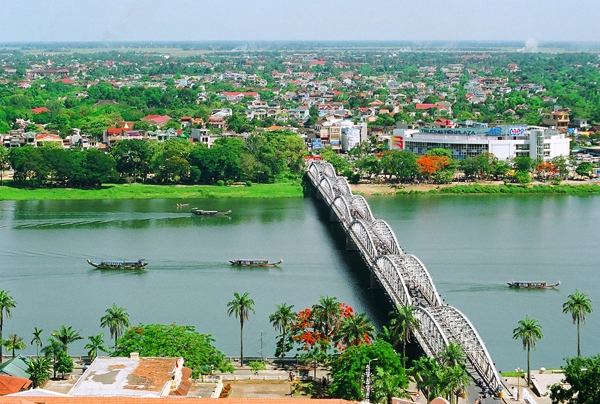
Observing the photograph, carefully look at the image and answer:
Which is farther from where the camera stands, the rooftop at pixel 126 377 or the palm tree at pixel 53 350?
the palm tree at pixel 53 350

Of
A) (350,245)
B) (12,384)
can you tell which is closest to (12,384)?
(12,384)

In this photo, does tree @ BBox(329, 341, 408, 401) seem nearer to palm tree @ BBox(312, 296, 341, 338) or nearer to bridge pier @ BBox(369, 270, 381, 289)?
palm tree @ BBox(312, 296, 341, 338)

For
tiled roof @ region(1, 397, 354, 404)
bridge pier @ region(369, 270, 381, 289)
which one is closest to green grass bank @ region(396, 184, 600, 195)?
bridge pier @ region(369, 270, 381, 289)

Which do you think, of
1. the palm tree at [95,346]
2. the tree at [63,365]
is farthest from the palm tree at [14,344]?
the tree at [63,365]

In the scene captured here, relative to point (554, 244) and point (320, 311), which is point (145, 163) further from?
point (320, 311)

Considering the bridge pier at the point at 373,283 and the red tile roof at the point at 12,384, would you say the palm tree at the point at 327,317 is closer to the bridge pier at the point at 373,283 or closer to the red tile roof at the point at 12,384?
the bridge pier at the point at 373,283

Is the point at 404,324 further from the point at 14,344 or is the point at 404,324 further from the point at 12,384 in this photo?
the point at 14,344

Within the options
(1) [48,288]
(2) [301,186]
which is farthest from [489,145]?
(1) [48,288]
